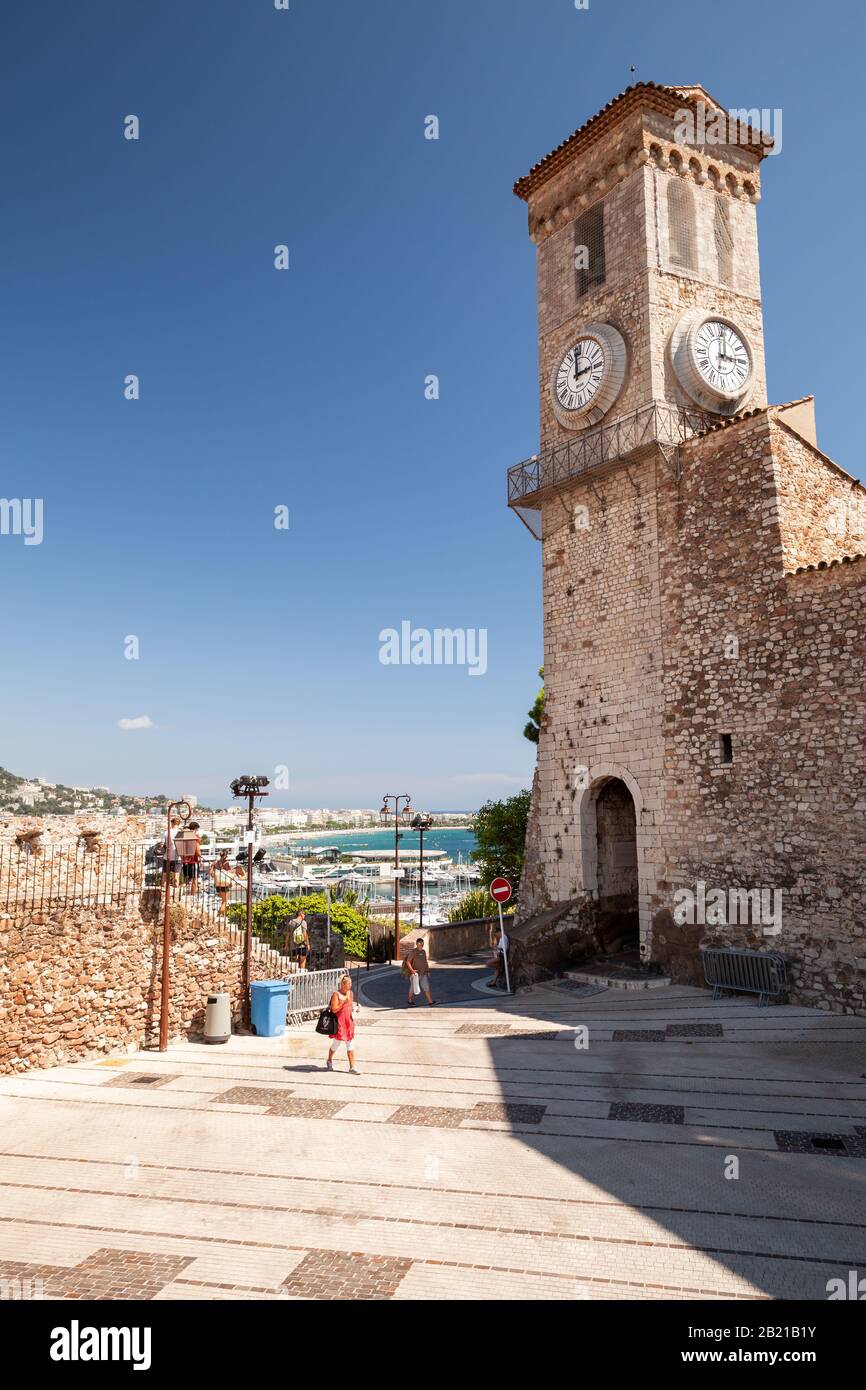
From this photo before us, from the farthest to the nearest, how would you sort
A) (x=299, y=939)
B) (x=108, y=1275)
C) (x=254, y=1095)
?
(x=299, y=939)
(x=254, y=1095)
(x=108, y=1275)

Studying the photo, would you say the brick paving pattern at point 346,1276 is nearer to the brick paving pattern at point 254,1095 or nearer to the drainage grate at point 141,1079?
the brick paving pattern at point 254,1095

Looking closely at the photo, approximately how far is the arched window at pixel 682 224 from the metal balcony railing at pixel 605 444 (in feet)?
13.5

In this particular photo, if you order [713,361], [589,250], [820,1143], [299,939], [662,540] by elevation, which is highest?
[589,250]

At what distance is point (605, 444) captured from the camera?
19594 mm

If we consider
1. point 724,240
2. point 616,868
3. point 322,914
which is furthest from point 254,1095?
point 724,240

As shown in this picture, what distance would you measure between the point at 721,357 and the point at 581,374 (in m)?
3.42

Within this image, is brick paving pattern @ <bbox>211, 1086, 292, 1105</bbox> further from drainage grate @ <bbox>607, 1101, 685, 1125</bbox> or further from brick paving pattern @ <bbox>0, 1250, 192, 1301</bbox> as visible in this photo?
drainage grate @ <bbox>607, 1101, 685, 1125</bbox>

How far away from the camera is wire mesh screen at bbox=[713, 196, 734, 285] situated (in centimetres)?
2036

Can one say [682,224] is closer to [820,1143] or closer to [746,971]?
[746,971]

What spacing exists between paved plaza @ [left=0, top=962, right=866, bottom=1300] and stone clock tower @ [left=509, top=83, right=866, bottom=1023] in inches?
186

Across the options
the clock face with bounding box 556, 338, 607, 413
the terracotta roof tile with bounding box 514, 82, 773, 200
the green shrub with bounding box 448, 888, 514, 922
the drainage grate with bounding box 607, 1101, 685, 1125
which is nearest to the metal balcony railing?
the clock face with bounding box 556, 338, 607, 413

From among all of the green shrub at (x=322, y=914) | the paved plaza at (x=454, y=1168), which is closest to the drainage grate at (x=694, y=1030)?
the paved plaza at (x=454, y=1168)

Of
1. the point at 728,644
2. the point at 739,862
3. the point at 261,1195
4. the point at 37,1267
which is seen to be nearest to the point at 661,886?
the point at 739,862
